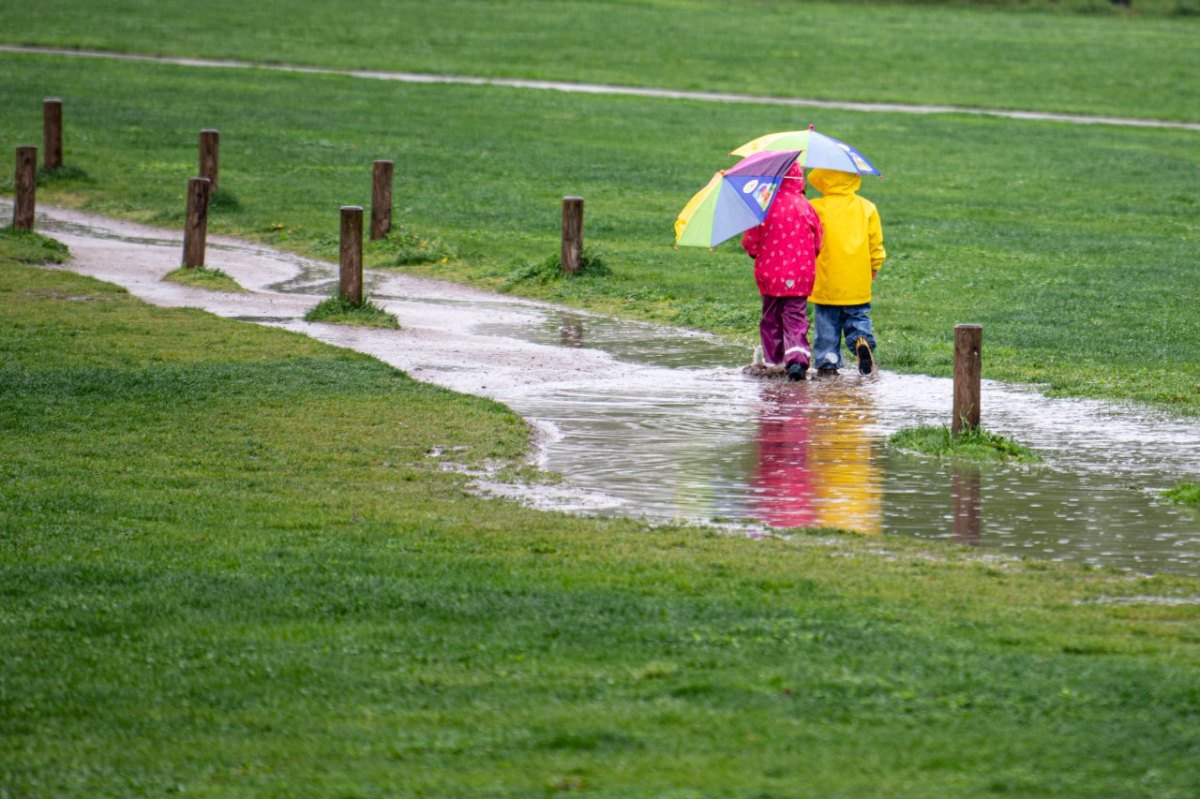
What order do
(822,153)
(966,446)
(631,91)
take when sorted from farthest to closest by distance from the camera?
(631,91) → (822,153) → (966,446)

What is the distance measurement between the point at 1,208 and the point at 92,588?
54.4 feet

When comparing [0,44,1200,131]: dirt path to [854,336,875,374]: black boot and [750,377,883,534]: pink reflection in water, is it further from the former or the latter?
[750,377,883,534]: pink reflection in water

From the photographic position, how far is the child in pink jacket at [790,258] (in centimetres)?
1297

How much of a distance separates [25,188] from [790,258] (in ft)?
34.7

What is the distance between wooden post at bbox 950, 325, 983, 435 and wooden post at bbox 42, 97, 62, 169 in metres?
17.4

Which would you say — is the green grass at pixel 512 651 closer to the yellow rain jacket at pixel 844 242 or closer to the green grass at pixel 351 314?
the yellow rain jacket at pixel 844 242

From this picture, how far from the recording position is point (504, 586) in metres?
7.55

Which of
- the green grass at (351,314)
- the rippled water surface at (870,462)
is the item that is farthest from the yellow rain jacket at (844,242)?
the green grass at (351,314)

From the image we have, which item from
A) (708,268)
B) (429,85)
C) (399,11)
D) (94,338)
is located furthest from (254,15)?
(94,338)

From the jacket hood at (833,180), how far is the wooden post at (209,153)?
38.0 ft

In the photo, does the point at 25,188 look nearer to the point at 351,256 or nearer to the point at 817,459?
the point at 351,256

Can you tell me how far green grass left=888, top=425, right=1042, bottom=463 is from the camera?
10523 millimetres

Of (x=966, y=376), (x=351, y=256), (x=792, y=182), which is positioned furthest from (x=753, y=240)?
(x=351, y=256)

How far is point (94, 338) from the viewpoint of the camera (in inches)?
560
